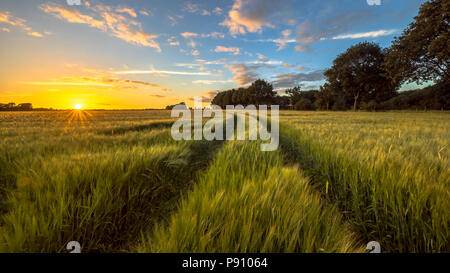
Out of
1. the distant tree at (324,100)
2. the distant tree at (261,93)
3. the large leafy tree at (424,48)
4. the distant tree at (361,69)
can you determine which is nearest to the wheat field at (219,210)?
the large leafy tree at (424,48)

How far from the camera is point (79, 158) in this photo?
238 cm

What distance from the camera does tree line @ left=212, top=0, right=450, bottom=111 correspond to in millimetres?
17766

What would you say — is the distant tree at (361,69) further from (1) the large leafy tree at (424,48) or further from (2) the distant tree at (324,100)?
(2) the distant tree at (324,100)

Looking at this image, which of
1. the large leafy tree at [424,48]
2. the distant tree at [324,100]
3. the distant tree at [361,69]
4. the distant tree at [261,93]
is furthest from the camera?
the distant tree at [261,93]

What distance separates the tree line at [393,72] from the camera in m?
17.8

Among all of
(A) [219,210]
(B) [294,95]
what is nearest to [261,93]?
(B) [294,95]

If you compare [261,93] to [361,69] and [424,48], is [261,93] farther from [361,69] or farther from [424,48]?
[424,48]

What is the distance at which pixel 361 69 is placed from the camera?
36156 mm

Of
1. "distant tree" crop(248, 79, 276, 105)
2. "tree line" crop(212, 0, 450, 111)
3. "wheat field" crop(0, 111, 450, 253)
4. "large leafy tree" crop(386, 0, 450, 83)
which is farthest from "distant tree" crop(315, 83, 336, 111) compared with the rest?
"wheat field" crop(0, 111, 450, 253)

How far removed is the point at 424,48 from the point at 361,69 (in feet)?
64.0

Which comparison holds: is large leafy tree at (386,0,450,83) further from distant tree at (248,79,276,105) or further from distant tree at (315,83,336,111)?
distant tree at (248,79,276,105)

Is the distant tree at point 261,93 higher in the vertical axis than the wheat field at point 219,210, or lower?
higher
